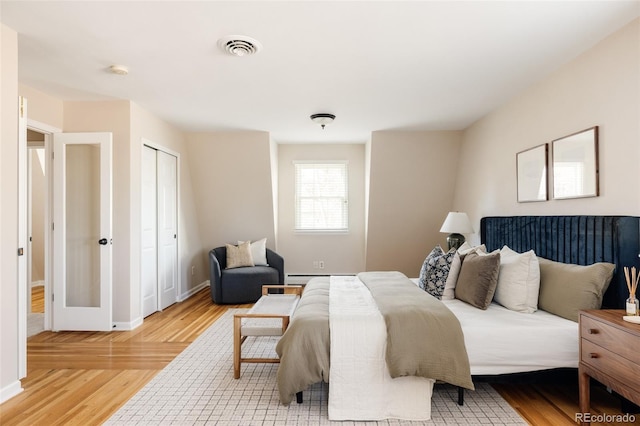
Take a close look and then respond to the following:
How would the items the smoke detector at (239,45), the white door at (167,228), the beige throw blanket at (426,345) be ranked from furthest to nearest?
1. the white door at (167,228)
2. the smoke detector at (239,45)
3. the beige throw blanket at (426,345)

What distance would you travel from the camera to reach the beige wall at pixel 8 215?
253cm

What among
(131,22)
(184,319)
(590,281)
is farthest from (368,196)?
(131,22)

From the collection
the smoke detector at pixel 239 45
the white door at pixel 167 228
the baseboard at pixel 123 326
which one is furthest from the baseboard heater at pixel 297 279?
the smoke detector at pixel 239 45

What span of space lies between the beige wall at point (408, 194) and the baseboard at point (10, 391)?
458cm

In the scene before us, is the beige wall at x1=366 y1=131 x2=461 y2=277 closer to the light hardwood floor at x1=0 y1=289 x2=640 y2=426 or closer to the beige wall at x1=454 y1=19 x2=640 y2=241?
the beige wall at x1=454 y1=19 x2=640 y2=241

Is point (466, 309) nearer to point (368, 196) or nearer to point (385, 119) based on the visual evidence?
point (385, 119)

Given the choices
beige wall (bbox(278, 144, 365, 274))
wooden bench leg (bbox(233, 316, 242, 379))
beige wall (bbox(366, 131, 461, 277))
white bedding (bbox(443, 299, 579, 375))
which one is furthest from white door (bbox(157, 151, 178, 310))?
white bedding (bbox(443, 299, 579, 375))

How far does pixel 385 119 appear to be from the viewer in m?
4.83

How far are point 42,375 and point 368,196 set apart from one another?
445 centimetres

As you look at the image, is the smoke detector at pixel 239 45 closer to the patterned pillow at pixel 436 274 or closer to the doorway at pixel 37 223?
the patterned pillow at pixel 436 274

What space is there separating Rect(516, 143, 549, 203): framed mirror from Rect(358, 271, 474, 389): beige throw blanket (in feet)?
5.82

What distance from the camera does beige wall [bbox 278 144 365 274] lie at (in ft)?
21.5

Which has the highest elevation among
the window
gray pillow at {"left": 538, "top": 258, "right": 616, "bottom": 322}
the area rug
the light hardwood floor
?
the window

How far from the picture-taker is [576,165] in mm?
2965
